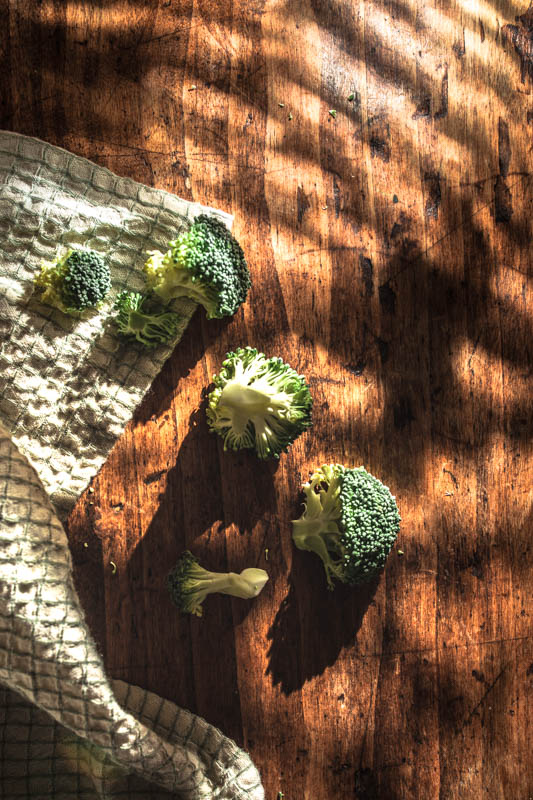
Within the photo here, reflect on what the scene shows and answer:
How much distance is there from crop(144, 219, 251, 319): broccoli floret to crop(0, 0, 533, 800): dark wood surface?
0.44 feet

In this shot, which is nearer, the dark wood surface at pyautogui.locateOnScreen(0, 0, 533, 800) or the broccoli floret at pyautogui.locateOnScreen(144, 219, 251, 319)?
the broccoli floret at pyautogui.locateOnScreen(144, 219, 251, 319)

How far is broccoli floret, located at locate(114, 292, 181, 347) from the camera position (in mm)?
1976

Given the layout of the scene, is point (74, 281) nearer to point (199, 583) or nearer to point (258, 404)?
point (258, 404)

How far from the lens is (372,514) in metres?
1.98

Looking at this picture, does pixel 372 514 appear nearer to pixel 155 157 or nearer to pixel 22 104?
pixel 155 157

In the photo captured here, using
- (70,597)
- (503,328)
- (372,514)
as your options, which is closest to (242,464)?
(372,514)

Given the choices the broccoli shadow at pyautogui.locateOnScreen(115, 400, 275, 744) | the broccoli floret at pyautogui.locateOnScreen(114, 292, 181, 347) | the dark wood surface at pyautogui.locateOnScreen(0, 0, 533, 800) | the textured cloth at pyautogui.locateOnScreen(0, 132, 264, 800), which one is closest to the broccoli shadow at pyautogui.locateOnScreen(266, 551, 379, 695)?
the dark wood surface at pyautogui.locateOnScreen(0, 0, 533, 800)

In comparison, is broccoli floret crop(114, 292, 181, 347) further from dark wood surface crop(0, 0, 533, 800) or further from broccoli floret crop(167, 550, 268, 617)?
broccoli floret crop(167, 550, 268, 617)

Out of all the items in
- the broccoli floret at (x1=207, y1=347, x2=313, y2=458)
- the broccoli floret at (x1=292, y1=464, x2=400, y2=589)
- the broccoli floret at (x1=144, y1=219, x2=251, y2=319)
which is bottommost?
the broccoli floret at (x1=292, y1=464, x2=400, y2=589)

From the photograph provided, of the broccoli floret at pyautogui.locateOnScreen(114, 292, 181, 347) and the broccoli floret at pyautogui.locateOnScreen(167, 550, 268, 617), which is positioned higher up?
the broccoli floret at pyautogui.locateOnScreen(114, 292, 181, 347)

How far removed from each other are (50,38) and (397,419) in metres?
1.68

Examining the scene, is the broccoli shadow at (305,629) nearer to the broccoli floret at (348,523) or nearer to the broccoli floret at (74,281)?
the broccoli floret at (348,523)

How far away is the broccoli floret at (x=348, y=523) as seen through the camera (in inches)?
77.5

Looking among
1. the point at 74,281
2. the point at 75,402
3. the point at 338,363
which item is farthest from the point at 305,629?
the point at 74,281
